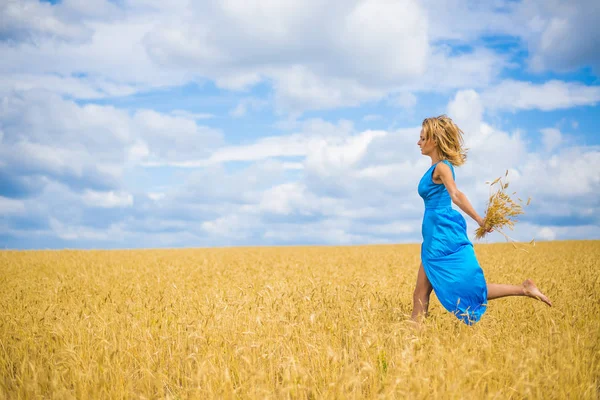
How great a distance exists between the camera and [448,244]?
4.92 meters

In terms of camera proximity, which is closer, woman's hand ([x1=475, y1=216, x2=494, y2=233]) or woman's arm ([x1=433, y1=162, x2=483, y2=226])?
woman's arm ([x1=433, y1=162, x2=483, y2=226])

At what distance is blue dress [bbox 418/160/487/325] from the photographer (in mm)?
4867

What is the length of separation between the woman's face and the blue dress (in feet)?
0.71

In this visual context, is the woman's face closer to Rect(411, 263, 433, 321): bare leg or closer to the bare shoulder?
the bare shoulder

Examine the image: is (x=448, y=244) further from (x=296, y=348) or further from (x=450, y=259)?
(x=296, y=348)

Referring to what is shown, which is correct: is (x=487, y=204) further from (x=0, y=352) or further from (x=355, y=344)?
(x=0, y=352)

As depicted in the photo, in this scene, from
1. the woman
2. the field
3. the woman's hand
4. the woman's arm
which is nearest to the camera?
the field

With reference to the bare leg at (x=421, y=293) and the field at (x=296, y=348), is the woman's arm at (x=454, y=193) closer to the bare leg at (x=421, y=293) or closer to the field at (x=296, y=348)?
the bare leg at (x=421, y=293)

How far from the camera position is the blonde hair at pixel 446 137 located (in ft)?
15.9

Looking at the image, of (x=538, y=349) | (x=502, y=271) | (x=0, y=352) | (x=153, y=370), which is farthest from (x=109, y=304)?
(x=502, y=271)

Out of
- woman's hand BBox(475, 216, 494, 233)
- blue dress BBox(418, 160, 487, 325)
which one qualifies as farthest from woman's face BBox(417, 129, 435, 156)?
woman's hand BBox(475, 216, 494, 233)

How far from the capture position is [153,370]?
13.8 ft

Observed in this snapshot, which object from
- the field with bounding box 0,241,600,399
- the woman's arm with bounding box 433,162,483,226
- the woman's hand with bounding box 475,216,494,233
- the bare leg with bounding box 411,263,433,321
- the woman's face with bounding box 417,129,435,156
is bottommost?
the field with bounding box 0,241,600,399

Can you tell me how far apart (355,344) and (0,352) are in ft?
12.4
